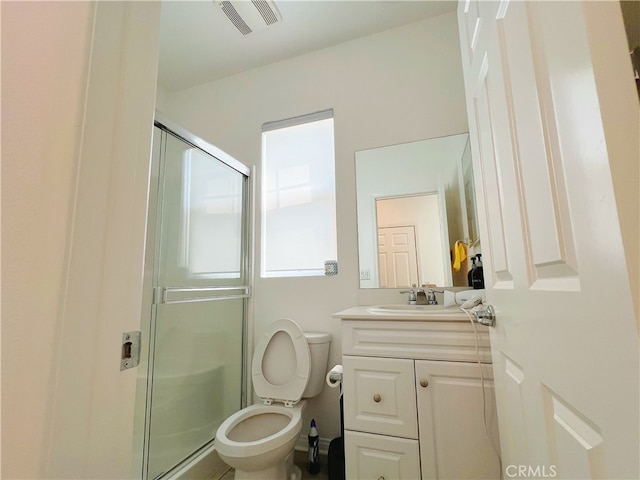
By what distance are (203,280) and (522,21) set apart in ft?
5.45

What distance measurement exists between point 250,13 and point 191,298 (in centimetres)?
168

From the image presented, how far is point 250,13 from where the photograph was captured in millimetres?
1686

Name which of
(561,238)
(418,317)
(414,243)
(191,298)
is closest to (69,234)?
(561,238)

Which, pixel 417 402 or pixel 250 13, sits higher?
pixel 250 13

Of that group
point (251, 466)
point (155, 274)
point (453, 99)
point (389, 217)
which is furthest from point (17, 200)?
point (453, 99)

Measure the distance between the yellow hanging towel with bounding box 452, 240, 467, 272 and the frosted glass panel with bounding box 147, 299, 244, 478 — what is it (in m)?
1.38

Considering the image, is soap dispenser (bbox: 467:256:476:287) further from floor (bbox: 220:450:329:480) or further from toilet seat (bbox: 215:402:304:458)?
floor (bbox: 220:450:329:480)

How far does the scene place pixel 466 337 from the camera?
3.62ft

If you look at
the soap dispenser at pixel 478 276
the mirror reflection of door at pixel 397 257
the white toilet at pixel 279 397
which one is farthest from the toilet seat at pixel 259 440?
the soap dispenser at pixel 478 276

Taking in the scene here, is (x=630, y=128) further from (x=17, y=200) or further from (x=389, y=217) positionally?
(x=389, y=217)

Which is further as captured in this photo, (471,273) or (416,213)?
(416,213)

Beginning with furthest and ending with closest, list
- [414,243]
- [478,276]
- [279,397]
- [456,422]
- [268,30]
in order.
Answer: [268,30] → [414,243] → [279,397] → [478,276] → [456,422]

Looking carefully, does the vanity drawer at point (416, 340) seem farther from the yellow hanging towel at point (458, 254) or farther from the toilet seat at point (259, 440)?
the yellow hanging towel at point (458, 254)

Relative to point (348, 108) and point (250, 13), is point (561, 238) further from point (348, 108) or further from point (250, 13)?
point (250, 13)
